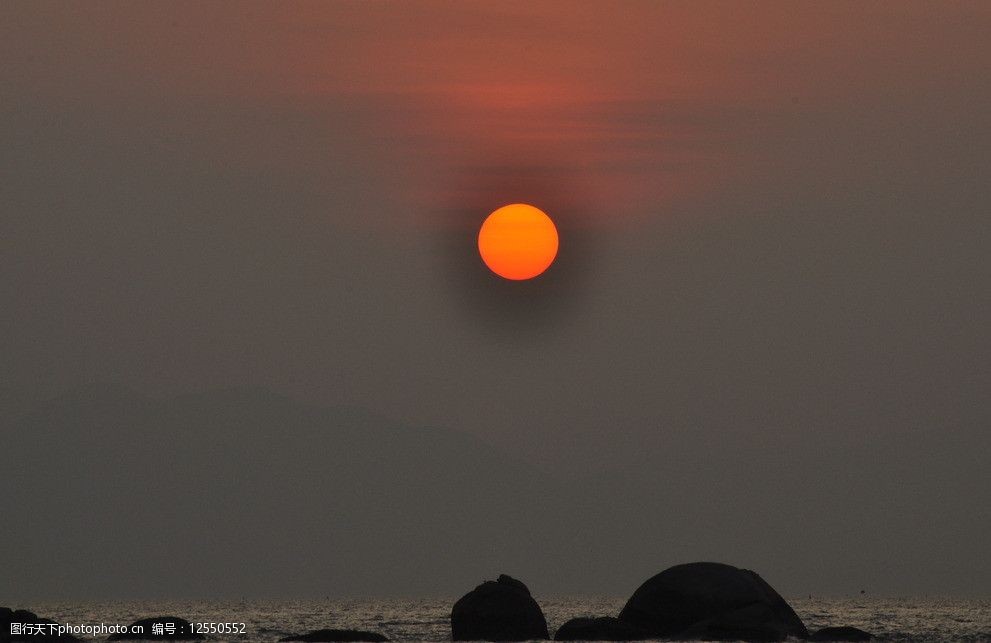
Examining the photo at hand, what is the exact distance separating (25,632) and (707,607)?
91.5 feet

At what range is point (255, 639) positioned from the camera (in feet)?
265

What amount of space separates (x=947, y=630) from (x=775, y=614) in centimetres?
3211

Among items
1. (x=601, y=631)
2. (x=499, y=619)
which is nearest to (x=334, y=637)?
(x=499, y=619)

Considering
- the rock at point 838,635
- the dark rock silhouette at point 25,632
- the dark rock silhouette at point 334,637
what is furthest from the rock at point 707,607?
the dark rock silhouette at point 25,632

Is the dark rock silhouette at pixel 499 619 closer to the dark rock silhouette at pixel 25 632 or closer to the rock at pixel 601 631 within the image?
the rock at pixel 601 631

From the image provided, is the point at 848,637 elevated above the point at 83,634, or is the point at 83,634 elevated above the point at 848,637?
the point at 83,634

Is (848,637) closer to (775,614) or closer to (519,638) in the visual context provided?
(775,614)

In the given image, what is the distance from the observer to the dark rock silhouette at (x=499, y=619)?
66.1m

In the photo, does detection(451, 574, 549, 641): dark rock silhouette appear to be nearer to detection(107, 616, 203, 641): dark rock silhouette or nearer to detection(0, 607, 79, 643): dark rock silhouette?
detection(107, 616, 203, 641): dark rock silhouette

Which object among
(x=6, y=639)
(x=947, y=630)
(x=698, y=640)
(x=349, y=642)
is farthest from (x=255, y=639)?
(x=947, y=630)

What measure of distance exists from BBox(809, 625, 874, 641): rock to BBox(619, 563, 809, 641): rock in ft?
2.35

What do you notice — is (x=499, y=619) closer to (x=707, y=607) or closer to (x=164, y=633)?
(x=707, y=607)

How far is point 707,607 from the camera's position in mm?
63656

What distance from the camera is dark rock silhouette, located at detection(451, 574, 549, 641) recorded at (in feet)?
217
